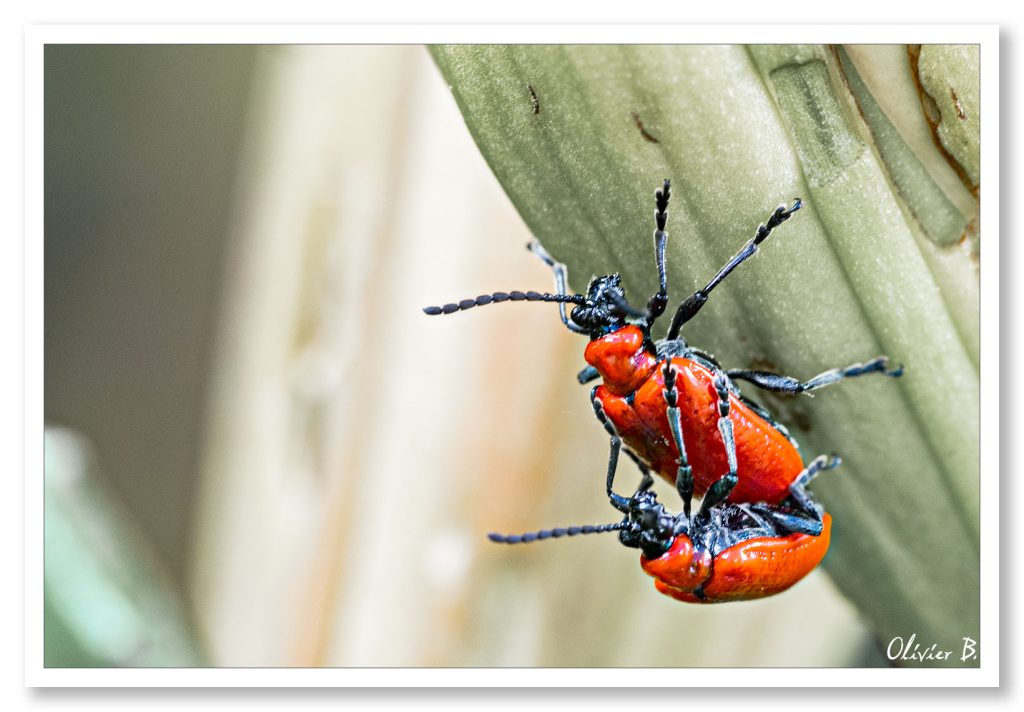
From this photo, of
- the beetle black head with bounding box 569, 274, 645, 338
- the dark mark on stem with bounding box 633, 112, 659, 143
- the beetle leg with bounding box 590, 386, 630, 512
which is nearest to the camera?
the dark mark on stem with bounding box 633, 112, 659, 143

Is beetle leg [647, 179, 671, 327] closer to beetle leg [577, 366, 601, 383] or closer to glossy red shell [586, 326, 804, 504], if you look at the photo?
glossy red shell [586, 326, 804, 504]

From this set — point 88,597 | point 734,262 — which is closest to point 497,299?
point 734,262

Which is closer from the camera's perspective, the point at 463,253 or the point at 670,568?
the point at 670,568

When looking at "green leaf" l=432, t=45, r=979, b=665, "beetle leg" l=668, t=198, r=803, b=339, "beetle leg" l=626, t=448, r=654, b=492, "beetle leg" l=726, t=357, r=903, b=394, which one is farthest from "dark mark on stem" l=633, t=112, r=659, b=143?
"beetle leg" l=626, t=448, r=654, b=492

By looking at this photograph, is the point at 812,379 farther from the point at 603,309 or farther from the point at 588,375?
the point at 588,375

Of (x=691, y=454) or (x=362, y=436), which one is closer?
(x=691, y=454)
